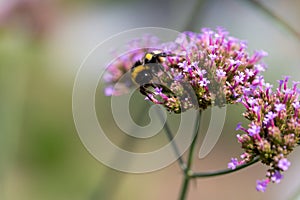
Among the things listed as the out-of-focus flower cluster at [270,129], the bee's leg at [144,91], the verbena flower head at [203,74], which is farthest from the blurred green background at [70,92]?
the out-of-focus flower cluster at [270,129]

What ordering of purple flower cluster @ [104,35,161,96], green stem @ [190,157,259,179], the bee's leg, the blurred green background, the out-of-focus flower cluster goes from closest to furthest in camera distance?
the out-of-focus flower cluster < green stem @ [190,157,259,179] < the bee's leg < purple flower cluster @ [104,35,161,96] < the blurred green background

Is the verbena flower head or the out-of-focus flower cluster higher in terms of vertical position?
the verbena flower head

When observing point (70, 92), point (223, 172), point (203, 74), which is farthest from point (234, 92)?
point (70, 92)

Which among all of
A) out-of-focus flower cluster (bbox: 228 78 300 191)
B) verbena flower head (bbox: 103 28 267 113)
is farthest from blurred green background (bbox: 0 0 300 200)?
out-of-focus flower cluster (bbox: 228 78 300 191)

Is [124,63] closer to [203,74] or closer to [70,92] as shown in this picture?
[203,74]

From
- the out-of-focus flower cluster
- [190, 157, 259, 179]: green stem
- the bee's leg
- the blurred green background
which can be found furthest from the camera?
the blurred green background

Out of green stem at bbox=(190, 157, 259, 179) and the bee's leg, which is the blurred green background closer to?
the bee's leg
